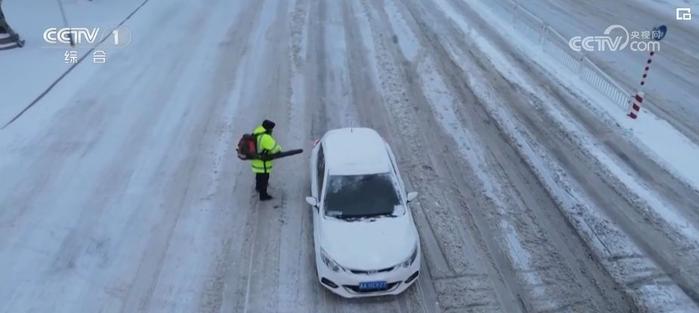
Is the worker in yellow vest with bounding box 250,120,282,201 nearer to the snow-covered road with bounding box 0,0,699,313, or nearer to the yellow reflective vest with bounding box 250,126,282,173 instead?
the yellow reflective vest with bounding box 250,126,282,173

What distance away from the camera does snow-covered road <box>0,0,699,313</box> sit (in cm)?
836

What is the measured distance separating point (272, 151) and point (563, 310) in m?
5.55

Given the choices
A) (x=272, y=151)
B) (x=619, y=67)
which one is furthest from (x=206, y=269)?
(x=619, y=67)

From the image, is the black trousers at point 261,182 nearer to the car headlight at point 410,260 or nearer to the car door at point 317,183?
the car door at point 317,183

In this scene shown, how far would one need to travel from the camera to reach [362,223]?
27.2 feet

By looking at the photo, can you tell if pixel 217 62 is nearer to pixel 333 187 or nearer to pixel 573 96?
pixel 333 187

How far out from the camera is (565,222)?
32.2 ft

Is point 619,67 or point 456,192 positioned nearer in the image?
point 456,192
